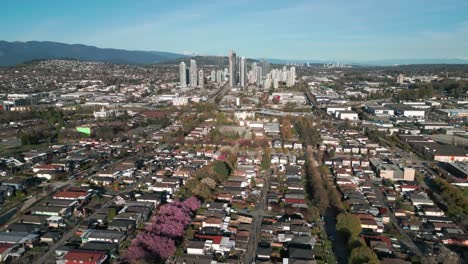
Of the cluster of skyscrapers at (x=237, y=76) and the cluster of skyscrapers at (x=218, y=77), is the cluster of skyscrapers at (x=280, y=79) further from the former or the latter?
the cluster of skyscrapers at (x=218, y=77)

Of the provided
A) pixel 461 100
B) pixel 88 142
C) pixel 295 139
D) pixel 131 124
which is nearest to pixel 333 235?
pixel 295 139

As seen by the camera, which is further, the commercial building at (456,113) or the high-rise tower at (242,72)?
the high-rise tower at (242,72)

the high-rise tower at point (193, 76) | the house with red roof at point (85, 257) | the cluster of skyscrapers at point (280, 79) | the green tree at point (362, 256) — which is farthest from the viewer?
the high-rise tower at point (193, 76)

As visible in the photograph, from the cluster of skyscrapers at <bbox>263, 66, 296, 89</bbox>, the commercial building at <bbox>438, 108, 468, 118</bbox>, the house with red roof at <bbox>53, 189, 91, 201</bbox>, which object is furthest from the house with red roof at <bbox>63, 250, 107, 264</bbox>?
the cluster of skyscrapers at <bbox>263, 66, 296, 89</bbox>

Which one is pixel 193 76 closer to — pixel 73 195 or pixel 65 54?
pixel 73 195

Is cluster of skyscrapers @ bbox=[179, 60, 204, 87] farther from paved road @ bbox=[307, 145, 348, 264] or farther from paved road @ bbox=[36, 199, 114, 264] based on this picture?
paved road @ bbox=[307, 145, 348, 264]

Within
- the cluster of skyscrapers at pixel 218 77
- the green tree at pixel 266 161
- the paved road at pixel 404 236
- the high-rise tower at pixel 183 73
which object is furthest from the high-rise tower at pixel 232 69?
the paved road at pixel 404 236
